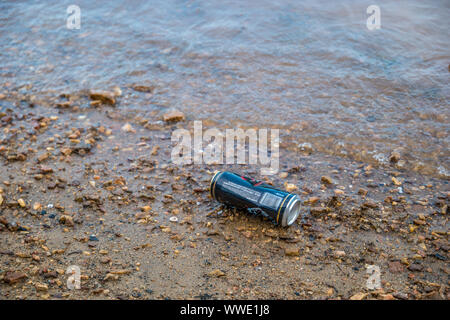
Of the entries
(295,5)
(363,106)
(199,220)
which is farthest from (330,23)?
(199,220)

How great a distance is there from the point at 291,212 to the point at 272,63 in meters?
2.64

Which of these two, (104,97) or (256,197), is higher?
(104,97)

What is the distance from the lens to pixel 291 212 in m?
2.42

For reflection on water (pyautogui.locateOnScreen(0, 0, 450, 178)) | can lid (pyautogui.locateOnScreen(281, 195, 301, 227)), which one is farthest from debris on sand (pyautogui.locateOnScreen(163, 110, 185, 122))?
can lid (pyautogui.locateOnScreen(281, 195, 301, 227))

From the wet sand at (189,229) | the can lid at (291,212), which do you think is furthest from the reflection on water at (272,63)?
the can lid at (291,212)

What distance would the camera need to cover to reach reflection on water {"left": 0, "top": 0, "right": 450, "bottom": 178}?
354cm

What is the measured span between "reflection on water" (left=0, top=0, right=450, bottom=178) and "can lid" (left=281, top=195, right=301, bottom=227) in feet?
3.23

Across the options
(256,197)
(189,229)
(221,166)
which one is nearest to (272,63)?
(221,166)

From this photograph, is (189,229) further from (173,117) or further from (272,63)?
(272,63)

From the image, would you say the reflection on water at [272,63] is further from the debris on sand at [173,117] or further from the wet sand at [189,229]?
the wet sand at [189,229]

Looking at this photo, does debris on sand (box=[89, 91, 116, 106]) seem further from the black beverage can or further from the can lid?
the can lid

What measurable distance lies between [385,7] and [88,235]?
557 cm

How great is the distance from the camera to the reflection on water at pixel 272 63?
3.54m
